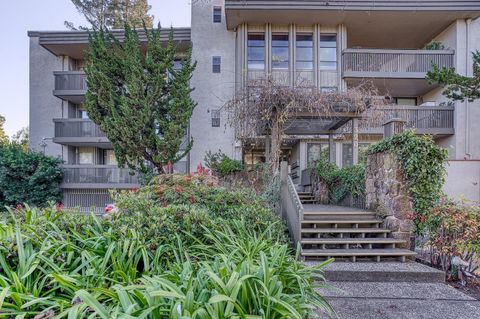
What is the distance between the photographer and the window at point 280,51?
14695 millimetres

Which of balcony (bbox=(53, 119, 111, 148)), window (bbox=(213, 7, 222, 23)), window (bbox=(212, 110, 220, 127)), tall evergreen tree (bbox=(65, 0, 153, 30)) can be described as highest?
tall evergreen tree (bbox=(65, 0, 153, 30))

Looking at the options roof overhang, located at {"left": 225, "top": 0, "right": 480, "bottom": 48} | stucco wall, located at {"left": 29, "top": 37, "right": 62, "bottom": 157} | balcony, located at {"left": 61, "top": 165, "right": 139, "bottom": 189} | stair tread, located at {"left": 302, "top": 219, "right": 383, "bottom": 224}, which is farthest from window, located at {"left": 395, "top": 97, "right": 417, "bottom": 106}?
stucco wall, located at {"left": 29, "top": 37, "right": 62, "bottom": 157}

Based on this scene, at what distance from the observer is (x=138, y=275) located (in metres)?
3.03

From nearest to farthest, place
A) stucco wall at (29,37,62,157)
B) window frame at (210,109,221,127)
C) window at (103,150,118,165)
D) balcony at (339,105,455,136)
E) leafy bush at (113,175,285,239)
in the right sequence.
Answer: leafy bush at (113,175,285,239)
balcony at (339,105,455,136)
window frame at (210,109,221,127)
stucco wall at (29,37,62,157)
window at (103,150,118,165)

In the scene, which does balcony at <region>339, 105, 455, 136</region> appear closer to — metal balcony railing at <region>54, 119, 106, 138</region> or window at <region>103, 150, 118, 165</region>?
metal balcony railing at <region>54, 119, 106, 138</region>

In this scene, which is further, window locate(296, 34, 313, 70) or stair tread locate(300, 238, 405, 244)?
window locate(296, 34, 313, 70)

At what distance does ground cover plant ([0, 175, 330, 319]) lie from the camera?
6.59 ft

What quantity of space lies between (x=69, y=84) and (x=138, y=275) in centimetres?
1639

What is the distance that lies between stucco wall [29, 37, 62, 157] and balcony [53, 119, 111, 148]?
1619mm

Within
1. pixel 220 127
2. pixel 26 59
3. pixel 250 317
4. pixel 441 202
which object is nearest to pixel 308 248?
pixel 441 202

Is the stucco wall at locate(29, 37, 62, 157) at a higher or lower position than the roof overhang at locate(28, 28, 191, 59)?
lower

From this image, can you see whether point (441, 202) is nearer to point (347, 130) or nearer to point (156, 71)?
point (347, 130)

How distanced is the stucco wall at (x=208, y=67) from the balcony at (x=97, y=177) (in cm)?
351

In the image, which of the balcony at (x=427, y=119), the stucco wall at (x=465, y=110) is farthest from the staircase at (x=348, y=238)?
the stucco wall at (x=465, y=110)
